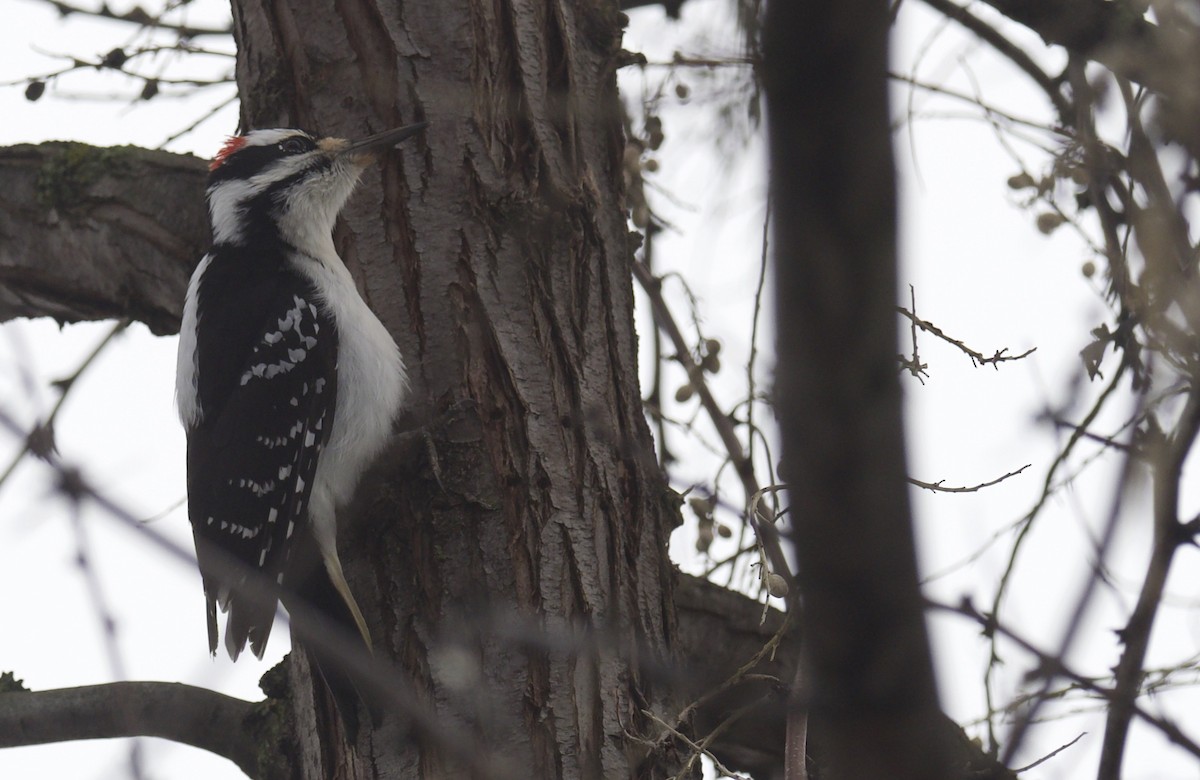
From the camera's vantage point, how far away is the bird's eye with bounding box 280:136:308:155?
3.52m

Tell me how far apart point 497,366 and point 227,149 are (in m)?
1.73

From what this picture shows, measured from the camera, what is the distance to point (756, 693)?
11.4 ft

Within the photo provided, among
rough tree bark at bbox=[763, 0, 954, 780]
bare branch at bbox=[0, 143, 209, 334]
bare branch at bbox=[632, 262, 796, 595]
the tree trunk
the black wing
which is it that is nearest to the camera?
rough tree bark at bbox=[763, 0, 954, 780]

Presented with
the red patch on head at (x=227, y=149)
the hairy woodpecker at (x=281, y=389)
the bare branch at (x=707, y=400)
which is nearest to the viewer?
the bare branch at (x=707, y=400)

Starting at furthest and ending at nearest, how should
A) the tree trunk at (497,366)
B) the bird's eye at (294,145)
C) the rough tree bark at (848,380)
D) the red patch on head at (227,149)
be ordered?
the red patch on head at (227,149) → the bird's eye at (294,145) → the tree trunk at (497,366) → the rough tree bark at (848,380)

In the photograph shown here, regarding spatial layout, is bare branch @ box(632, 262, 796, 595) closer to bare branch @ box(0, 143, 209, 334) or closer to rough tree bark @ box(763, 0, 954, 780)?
bare branch @ box(0, 143, 209, 334)

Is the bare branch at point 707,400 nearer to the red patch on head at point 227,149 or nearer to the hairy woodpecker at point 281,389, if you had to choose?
the hairy woodpecker at point 281,389

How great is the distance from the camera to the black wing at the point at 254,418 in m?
3.36

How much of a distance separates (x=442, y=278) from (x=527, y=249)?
219 mm

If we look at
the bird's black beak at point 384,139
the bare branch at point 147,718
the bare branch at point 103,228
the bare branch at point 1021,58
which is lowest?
the bare branch at point 147,718

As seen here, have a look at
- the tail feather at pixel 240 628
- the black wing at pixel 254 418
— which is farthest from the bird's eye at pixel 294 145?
the tail feather at pixel 240 628

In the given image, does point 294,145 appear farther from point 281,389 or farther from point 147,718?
point 147,718

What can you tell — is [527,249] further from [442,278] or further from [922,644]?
[922,644]

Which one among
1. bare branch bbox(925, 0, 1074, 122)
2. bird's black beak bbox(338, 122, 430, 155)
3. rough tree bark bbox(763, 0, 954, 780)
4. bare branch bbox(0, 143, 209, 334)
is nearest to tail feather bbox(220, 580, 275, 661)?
bare branch bbox(0, 143, 209, 334)
